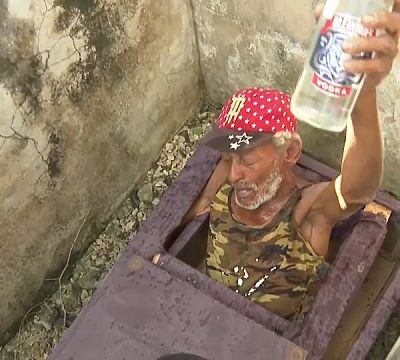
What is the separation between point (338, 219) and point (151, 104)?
839 millimetres

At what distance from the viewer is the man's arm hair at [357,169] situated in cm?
154

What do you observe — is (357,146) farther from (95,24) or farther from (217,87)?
(217,87)

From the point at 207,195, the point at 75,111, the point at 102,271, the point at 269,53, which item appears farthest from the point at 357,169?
the point at 102,271

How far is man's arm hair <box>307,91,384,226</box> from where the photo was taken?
1.54 metres

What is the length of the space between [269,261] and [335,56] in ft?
2.60

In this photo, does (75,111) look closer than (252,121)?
No

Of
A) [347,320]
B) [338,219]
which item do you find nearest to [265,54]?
[338,219]

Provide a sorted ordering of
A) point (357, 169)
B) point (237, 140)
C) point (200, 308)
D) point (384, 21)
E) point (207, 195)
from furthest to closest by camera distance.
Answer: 1. point (207, 195)
2. point (200, 308)
3. point (237, 140)
4. point (357, 169)
5. point (384, 21)

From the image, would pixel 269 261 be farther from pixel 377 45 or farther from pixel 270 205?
pixel 377 45

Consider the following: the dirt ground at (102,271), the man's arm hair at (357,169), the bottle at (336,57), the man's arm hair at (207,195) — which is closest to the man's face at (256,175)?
the man's arm hair at (357,169)

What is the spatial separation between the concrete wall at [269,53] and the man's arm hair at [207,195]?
0.37 m

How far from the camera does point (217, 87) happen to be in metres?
2.73

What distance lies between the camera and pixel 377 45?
1279 mm

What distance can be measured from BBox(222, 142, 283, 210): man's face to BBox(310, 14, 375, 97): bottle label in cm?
50
